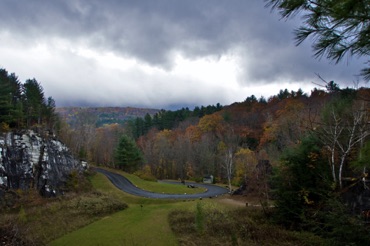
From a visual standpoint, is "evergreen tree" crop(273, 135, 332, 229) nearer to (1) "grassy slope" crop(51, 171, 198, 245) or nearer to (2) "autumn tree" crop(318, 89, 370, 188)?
(2) "autumn tree" crop(318, 89, 370, 188)

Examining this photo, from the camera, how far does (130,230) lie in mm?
17719

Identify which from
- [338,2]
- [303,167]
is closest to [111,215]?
[303,167]

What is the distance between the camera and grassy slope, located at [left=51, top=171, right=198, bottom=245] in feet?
50.8

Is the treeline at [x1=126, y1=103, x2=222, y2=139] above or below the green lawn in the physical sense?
above

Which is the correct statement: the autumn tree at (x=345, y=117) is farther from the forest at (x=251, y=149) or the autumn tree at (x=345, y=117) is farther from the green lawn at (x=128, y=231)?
the green lawn at (x=128, y=231)

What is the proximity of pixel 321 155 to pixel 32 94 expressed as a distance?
4018cm

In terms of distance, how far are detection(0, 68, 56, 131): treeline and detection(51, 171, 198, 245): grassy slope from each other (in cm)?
1757

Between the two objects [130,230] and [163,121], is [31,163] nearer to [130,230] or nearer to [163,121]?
[130,230]

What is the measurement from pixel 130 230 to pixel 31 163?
18218 mm

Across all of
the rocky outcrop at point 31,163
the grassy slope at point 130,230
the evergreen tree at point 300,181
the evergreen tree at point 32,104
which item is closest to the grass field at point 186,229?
the grassy slope at point 130,230

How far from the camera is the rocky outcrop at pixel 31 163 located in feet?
87.6

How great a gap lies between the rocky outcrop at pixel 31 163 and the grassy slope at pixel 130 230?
11.3m

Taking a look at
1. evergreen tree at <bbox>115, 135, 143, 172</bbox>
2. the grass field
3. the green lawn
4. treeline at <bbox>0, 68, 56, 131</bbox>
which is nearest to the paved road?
evergreen tree at <bbox>115, 135, 143, 172</bbox>

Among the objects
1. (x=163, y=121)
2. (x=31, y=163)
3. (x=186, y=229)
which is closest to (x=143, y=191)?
(x=31, y=163)
